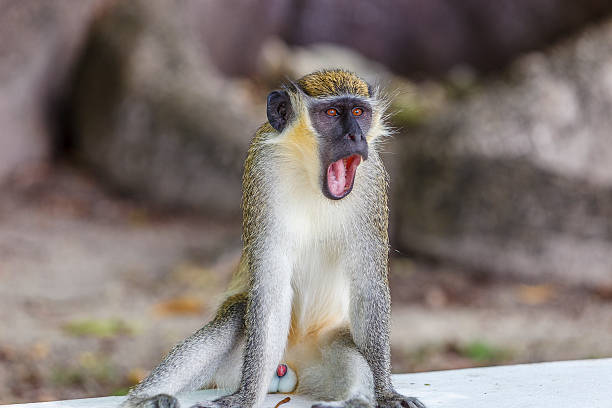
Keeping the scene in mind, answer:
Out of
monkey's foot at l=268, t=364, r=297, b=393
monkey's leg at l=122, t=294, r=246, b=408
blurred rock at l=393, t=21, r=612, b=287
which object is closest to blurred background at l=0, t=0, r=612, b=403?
blurred rock at l=393, t=21, r=612, b=287

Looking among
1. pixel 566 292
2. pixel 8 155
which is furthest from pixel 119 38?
pixel 566 292

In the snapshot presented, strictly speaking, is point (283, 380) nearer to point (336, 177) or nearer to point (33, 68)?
point (336, 177)

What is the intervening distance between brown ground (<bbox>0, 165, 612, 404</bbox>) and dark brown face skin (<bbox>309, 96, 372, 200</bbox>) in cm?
213

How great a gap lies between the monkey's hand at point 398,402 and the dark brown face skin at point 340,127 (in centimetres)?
71

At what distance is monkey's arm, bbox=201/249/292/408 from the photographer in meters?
2.76

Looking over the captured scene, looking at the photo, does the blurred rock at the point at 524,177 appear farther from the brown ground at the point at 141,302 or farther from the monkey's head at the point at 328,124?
the monkey's head at the point at 328,124

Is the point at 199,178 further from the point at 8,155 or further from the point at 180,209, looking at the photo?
the point at 8,155

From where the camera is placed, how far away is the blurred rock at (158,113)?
945 cm

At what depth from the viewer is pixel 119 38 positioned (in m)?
10.3

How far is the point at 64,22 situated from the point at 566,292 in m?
6.60

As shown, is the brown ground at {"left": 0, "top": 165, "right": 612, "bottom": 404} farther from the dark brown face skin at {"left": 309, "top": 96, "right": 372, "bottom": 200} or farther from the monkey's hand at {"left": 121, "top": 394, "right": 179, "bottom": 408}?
the dark brown face skin at {"left": 309, "top": 96, "right": 372, "bottom": 200}

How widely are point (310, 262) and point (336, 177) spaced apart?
400 millimetres

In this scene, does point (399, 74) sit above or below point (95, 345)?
above

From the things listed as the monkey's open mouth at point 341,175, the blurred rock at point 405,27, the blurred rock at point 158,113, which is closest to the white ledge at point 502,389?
the monkey's open mouth at point 341,175
